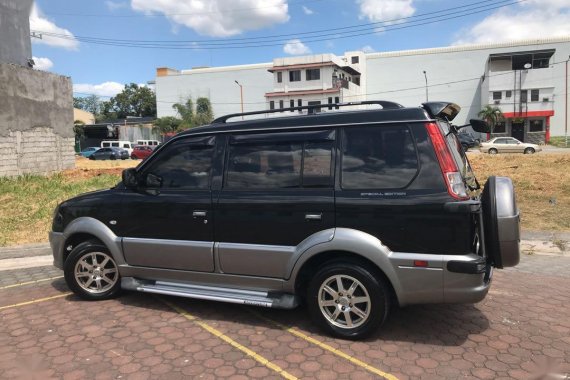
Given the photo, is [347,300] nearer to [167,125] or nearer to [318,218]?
[318,218]

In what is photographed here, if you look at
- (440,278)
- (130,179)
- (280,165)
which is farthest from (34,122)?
(440,278)

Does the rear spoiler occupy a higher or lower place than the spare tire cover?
higher

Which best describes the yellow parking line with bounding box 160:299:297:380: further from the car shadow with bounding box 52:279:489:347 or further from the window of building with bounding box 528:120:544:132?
the window of building with bounding box 528:120:544:132

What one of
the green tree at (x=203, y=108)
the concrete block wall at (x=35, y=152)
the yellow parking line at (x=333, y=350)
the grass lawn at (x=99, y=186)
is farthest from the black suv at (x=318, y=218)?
the green tree at (x=203, y=108)

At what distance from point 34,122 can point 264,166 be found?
52.6 ft

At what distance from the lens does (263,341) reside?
4.11 metres

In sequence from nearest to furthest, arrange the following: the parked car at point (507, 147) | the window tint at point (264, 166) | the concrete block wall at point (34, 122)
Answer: the window tint at point (264, 166) → the concrete block wall at point (34, 122) → the parked car at point (507, 147)

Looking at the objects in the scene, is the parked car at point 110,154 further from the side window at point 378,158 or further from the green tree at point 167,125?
the side window at point 378,158

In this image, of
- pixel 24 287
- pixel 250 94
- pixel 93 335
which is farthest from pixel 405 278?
pixel 250 94

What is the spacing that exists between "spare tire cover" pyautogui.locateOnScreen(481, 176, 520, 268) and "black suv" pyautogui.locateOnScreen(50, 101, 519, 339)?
0.01m

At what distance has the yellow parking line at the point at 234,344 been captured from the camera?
3.56m

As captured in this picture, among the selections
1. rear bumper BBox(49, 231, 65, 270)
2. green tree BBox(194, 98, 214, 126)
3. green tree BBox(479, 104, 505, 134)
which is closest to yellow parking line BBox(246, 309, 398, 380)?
rear bumper BBox(49, 231, 65, 270)

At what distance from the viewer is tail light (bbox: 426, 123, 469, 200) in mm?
3672

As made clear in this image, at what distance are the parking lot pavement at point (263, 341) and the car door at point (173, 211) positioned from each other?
24.3 inches
